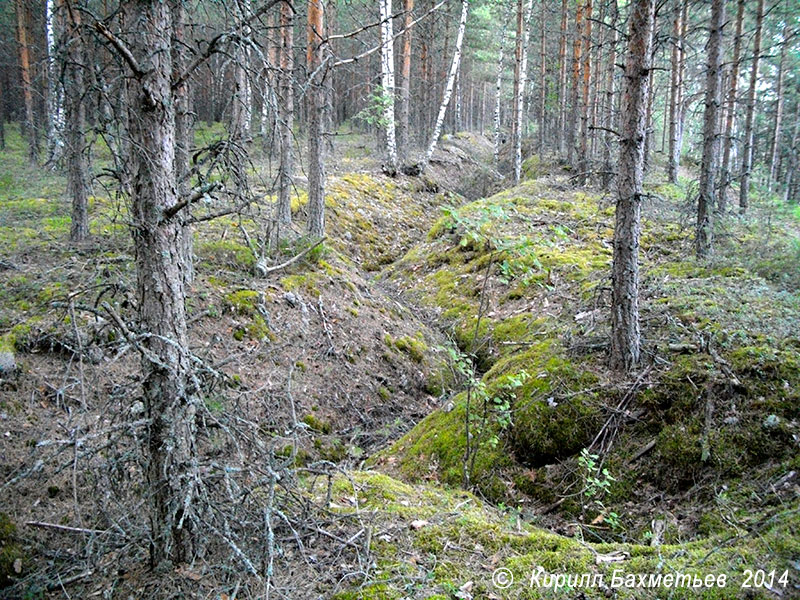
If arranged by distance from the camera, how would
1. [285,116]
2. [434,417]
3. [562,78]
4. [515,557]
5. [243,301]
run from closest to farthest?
1. [515,557]
2. [285,116]
3. [434,417]
4. [243,301]
5. [562,78]

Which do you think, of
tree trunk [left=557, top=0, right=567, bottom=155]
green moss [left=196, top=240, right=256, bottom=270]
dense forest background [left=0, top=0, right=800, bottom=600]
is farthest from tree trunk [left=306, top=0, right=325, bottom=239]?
tree trunk [left=557, top=0, right=567, bottom=155]

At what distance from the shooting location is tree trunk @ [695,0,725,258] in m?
8.93

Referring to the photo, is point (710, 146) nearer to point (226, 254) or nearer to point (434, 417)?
point (434, 417)

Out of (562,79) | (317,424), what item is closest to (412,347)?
(317,424)

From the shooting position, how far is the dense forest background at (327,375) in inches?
110

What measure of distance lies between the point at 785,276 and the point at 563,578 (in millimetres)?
6860

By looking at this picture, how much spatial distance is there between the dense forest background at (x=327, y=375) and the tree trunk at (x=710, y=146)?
0.06m

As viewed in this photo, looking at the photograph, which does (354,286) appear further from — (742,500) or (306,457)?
(742,500)

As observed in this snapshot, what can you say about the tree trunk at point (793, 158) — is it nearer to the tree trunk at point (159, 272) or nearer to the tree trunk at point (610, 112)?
the tree trunk at point (610, 112)

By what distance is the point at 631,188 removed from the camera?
531cm

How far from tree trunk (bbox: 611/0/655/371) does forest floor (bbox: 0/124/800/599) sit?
15.2 inches

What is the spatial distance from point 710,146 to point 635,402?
21.5ft

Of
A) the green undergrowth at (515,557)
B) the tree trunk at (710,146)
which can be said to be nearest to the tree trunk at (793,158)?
the tree trunk at (710,146)

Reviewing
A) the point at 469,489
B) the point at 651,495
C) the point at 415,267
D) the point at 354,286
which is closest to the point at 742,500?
the point at 651,495
